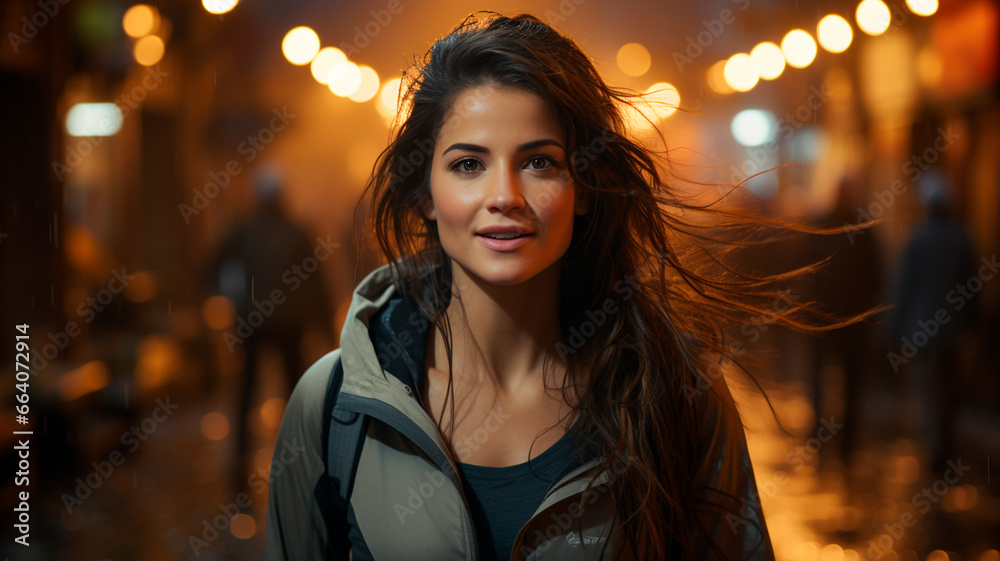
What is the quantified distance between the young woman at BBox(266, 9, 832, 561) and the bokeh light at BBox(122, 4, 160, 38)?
903 cm

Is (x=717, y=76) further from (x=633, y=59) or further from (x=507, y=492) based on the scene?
(x=507, y=492)

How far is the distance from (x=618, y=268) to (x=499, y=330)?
38 cm

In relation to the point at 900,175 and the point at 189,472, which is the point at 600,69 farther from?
the point at 900,175

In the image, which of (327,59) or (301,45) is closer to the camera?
(301,45)

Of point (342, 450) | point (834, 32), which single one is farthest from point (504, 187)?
point (834, 32)

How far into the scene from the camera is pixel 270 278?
5992 millimetres

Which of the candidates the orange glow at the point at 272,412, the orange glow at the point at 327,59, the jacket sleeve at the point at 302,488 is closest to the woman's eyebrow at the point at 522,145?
the jacket sleeve at the point at 302,488

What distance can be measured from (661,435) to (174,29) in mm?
11717

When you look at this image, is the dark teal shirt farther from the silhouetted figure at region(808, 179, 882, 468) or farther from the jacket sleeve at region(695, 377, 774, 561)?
the silhouetted figure at region(808, 179, 882, 468)

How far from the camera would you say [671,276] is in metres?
2.23

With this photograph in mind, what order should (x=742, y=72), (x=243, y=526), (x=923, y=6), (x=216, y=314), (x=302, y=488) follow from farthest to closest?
1. (x=742, y=72)
2. (x=923, y=6)
3. (x=216, y=314)
4. (x=243, y=526)
5. (x=302, y=488)

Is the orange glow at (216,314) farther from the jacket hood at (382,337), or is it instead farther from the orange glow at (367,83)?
the jacket hood at (382,337)

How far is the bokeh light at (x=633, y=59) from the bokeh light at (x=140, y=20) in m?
8.16

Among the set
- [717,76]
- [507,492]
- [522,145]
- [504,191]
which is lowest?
[507,492]
